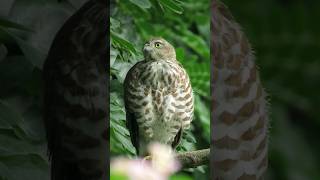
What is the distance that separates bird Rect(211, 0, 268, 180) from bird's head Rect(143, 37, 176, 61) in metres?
0.05

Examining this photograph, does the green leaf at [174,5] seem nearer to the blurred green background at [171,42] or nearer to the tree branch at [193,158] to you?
the blurred green background at [171,42]

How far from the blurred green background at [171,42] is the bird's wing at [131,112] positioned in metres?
0.02

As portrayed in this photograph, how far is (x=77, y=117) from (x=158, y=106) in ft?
0.23

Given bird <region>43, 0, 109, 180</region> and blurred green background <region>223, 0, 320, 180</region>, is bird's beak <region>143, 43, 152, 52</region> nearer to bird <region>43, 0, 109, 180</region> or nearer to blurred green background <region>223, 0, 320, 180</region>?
bird <region>43, 0, 109, 180</region>

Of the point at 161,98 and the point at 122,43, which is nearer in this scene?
the point at 161,98

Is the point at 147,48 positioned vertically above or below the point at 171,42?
above

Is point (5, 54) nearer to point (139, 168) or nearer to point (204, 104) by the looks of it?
point (139, 168)

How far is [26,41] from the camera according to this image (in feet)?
3.53

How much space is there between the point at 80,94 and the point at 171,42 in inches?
12.4

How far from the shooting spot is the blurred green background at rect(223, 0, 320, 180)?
3.79ft

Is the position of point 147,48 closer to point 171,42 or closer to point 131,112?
point 131,112

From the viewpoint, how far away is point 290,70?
1156 millimetres

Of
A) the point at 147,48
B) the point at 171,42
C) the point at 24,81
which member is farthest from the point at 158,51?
the point at 171,42

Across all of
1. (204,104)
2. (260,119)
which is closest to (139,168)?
(260,119)
